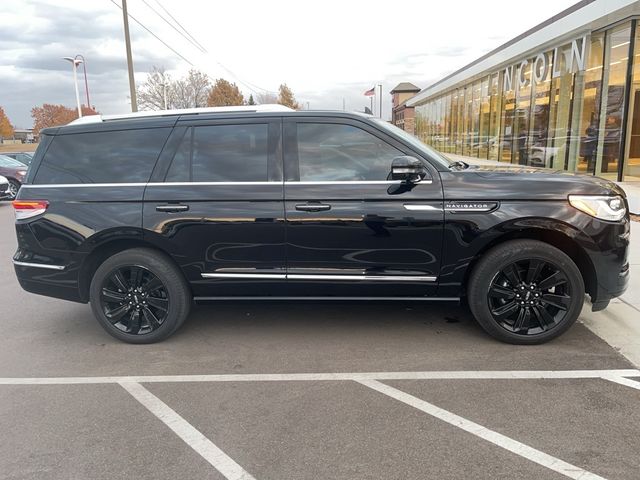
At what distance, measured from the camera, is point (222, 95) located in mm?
53688

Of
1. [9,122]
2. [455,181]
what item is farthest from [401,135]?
[9,122]

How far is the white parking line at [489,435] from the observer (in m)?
2.55

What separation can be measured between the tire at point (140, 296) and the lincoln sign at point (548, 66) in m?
14.5

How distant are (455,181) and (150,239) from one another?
8.49ft

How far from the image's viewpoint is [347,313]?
16.2 feet

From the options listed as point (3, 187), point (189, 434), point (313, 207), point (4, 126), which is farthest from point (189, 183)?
point (4, 126)

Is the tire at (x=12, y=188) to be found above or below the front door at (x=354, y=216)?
below

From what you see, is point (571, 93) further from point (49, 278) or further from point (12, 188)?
point (12, 188)

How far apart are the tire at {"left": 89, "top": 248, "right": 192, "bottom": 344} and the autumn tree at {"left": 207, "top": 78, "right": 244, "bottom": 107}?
5000 cm

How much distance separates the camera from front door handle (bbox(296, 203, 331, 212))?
13.0 feet

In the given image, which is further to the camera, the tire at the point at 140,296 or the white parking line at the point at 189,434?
the tire at the point at 140,296

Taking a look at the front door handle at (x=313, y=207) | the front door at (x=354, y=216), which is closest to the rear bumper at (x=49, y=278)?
the front door at (x=354, y=216)

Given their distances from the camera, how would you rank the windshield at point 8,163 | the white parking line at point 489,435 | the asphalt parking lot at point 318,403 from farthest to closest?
1. the windshield at point 8,163
2. the asphalt parking lot at point 318,403
3. the white parking line at point 489,435

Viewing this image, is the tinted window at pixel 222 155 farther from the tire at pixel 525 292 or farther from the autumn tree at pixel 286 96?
the autumn tree at pixel 286 96
